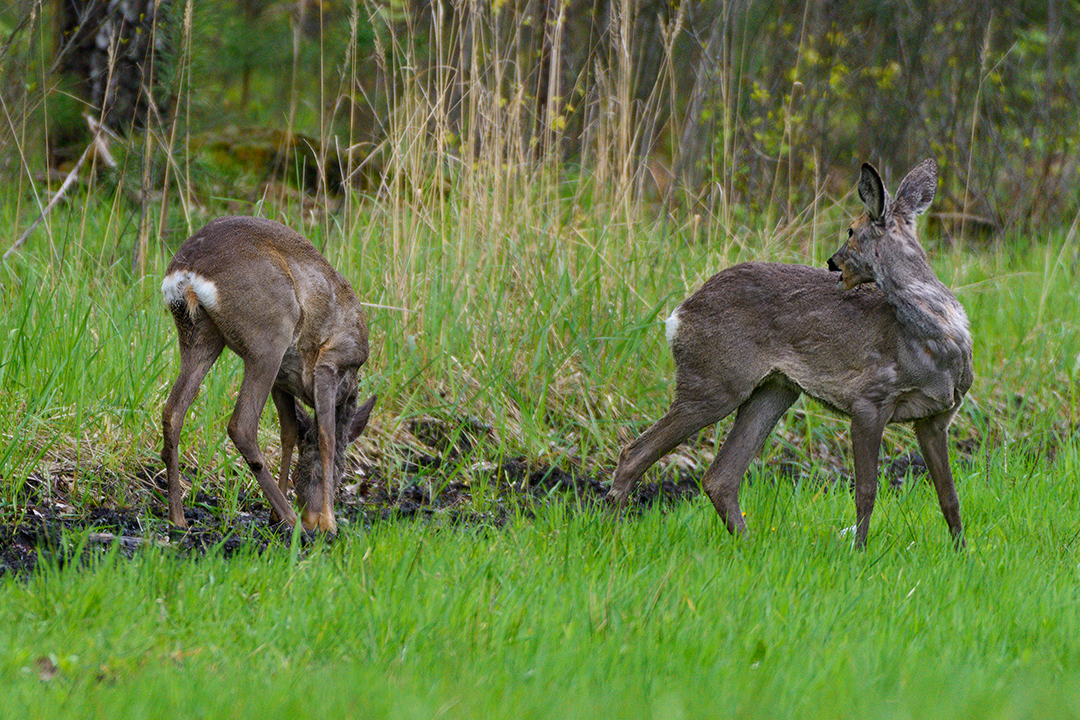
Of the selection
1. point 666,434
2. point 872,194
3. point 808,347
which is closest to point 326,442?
point 666,434

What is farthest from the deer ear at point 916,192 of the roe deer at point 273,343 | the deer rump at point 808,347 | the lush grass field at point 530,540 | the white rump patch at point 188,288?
the white rump patch at point 188,288

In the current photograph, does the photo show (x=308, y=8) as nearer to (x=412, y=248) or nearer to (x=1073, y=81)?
(x=1073, y=81)

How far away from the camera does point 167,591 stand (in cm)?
339

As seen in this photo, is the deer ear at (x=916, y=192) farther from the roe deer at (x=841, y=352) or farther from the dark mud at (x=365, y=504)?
the dark mud at (x=365, y=504)

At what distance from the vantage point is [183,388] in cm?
461

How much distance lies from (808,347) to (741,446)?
1.70 feet

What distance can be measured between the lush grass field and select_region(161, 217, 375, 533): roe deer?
1.36 feet

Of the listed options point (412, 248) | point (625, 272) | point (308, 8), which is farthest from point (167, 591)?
point (308, 8)

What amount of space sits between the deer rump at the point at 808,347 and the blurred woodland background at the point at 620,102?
1.91 m

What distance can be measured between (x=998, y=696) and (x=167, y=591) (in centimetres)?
226

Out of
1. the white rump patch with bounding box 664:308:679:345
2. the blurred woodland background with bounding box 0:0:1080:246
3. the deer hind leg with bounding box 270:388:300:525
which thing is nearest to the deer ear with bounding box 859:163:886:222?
the white rump patch with bounding box 664:308:679:345

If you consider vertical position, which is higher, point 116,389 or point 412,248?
point 412,248

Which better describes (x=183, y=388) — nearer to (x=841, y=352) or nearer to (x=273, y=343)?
(x=273, y=343)

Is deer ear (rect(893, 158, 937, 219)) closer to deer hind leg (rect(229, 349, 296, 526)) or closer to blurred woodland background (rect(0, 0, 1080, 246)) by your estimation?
blurred woodland background (rect(0, 0, 1080, 246))
